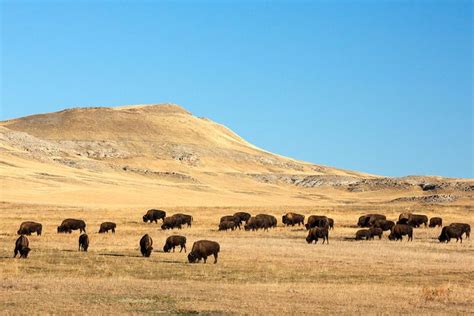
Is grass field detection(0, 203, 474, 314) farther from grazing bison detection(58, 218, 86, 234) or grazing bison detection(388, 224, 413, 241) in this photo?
grazing bison detection(388, 224, 413, 241)

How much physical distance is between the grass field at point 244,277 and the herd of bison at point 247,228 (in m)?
0.59

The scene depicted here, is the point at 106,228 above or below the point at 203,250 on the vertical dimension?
above

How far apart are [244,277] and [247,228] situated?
24399 mm

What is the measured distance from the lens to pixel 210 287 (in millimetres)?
24719

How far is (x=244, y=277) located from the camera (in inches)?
1102

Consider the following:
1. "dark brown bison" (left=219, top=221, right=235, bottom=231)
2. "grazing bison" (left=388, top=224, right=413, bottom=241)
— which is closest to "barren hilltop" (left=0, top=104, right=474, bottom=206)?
"dark brown bison" (left=219, top=221, right=235, bottom=231)

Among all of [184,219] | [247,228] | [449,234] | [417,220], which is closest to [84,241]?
[184,219]

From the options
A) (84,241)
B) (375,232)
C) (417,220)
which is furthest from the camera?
(417,220)

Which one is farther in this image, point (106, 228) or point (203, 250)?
point (106, 228)

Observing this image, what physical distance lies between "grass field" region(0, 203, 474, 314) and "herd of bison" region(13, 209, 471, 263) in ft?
1.93

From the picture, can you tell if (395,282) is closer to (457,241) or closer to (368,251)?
(368,251)

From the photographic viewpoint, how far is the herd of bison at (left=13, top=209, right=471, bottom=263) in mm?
32969

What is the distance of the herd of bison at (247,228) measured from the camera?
108 feet

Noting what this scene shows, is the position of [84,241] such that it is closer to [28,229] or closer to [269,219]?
[28,229]
